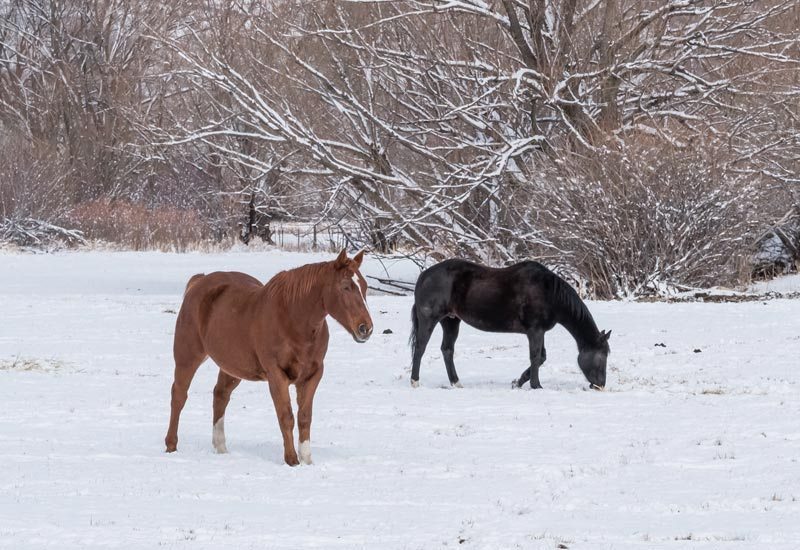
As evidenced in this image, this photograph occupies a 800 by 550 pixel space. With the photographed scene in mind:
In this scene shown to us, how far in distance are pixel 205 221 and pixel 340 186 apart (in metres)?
18.6

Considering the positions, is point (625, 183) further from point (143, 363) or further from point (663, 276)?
point (143, 363)

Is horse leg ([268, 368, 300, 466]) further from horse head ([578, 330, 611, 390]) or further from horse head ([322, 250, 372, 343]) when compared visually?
horse head ([578, 330, 611, 390])

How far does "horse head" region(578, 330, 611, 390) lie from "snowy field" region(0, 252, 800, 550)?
0.84ft

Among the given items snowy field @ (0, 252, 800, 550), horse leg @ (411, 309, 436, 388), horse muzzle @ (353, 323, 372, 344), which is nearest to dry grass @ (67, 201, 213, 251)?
snowy field @ (0, 252, 800, 550)

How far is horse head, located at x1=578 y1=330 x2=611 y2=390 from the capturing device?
12250mm

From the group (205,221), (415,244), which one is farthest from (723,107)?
(205,221)

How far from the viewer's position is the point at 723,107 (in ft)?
78.7

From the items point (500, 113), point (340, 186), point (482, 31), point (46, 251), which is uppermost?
point (482, 31)

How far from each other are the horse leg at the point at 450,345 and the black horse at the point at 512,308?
1 centimetres

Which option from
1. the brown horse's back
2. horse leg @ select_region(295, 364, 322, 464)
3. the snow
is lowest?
the snow

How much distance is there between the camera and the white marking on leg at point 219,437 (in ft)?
28.7

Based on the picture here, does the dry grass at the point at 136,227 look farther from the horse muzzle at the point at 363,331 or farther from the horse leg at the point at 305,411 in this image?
the horse muzzle at the point at 363,331

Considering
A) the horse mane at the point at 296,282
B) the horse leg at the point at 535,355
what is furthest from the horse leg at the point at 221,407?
the horse leg at the point at 535,355

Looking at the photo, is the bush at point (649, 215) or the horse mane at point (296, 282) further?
the bush at point (649, 215)
